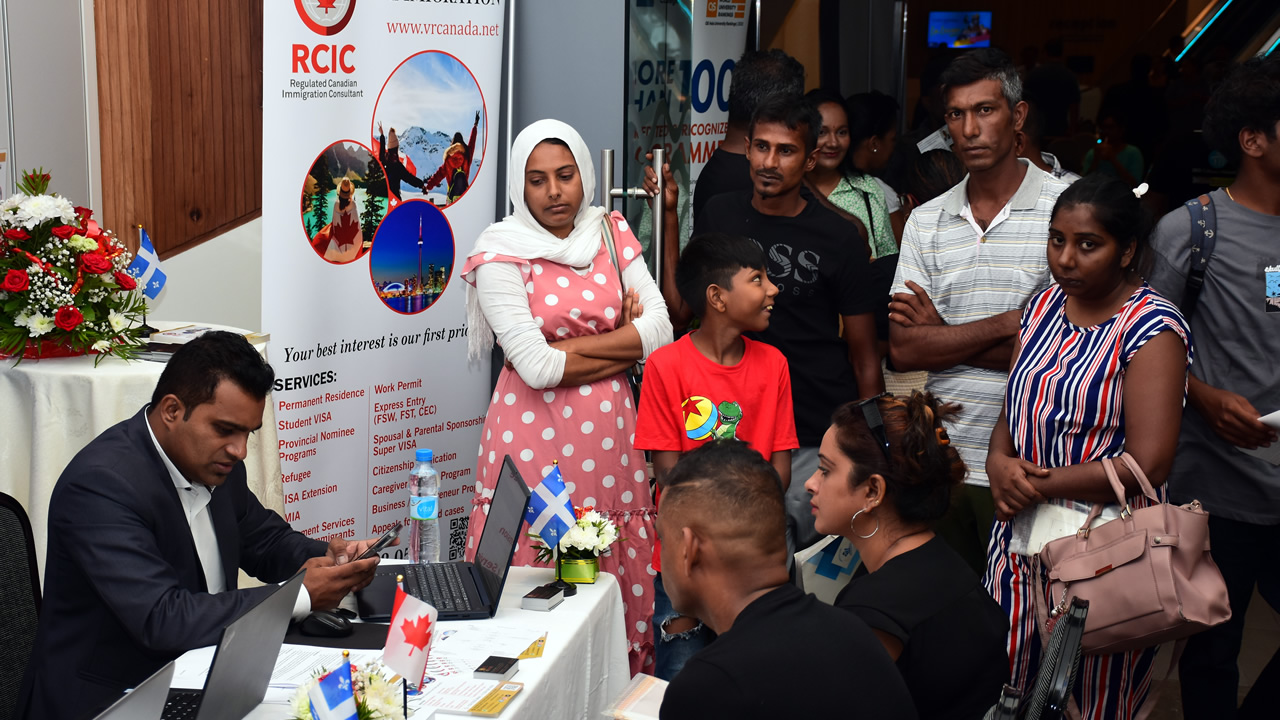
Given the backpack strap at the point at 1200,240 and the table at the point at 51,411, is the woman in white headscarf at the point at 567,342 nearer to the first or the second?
the table at the point at 51,411

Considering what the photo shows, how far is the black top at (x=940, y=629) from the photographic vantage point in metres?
1.97

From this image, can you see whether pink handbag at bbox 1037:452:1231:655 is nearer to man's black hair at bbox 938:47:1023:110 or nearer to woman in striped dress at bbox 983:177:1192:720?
woman in striped dress at bbox 983:177:1192:720

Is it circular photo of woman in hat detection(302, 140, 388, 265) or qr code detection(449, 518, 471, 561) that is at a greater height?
circular photo of woman in hat detection(302, 140, 388, 265)

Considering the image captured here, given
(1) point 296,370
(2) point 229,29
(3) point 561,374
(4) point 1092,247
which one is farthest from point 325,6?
(4) point 1092,247

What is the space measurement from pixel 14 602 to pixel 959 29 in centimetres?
1100

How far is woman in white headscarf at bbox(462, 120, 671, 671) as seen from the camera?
10.6ft

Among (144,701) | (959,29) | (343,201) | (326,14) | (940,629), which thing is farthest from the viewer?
(959,29)

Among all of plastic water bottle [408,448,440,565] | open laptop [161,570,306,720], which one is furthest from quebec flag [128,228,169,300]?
open laptop [161,570,306,720]

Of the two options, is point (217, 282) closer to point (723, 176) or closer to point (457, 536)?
point (457, 536)

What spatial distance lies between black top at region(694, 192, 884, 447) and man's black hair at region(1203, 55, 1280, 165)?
38.5 inches

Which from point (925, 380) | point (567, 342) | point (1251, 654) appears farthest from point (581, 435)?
point (1251, 654)

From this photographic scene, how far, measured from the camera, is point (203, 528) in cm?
232

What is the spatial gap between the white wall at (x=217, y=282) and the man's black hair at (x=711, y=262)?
5.79 ft

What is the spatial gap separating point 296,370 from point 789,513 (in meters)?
1.64
